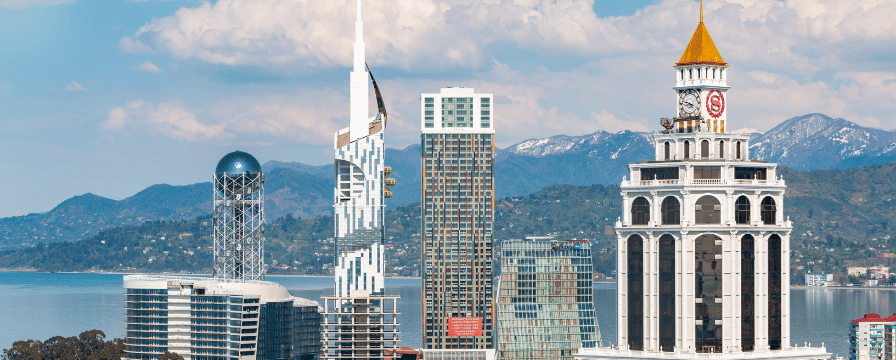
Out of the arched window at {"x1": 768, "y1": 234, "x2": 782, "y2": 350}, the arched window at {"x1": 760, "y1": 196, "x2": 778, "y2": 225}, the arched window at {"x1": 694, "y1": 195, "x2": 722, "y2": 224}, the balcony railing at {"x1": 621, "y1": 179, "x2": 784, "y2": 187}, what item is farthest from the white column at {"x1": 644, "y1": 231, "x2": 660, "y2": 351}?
the arched window at {"x1": 768, "y1": 234, "x2": 782, "y2": 350}

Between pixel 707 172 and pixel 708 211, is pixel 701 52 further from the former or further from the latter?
pixel 708 211

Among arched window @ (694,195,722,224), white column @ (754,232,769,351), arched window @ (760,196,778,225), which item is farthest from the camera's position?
arched window @ (760,196,778,225)

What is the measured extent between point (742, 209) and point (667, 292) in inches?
469

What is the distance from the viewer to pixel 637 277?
148 metres

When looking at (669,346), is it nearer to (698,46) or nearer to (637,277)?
(637,277)

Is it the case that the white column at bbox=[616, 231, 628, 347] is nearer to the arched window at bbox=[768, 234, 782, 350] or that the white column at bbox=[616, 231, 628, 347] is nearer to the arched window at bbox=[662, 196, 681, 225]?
the arched window at bbox=[662, 196, 681, 225]

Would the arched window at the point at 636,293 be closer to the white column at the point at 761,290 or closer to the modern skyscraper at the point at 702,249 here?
the modern skyscraper at the point at 702,249

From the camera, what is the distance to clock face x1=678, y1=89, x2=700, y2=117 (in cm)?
15038

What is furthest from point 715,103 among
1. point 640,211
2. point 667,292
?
point 667,292

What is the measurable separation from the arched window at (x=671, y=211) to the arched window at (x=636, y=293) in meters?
3.78

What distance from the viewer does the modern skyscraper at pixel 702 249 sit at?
144m

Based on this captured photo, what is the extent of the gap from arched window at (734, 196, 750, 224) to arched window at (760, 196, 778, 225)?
209cm

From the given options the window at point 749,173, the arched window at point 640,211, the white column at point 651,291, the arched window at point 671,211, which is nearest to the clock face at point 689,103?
the window at point 749,173

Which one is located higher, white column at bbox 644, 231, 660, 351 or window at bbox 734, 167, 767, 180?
window at bbox 734, 167, 767, 180
